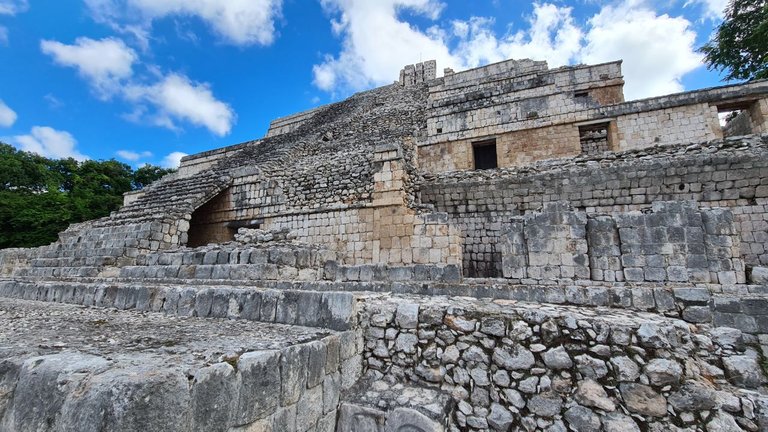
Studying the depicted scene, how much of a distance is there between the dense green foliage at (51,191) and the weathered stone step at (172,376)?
23741 millimetres

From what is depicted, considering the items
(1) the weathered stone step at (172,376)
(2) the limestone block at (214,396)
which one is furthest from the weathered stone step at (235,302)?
(2) the limestone block at (214,396)

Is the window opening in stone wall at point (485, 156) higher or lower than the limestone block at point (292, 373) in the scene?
higher

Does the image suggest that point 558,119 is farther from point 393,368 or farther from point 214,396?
point 214,396

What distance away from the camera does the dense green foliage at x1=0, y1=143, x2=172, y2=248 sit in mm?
19016

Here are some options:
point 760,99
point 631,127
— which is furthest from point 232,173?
point 760,99

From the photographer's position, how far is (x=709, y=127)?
890 centimetres

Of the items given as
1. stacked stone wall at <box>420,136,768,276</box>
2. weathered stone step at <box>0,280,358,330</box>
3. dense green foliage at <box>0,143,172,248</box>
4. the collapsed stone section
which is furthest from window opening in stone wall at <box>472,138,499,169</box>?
dense green foliage at <box>0,143,172,248</box>

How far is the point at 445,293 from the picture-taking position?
442 cm

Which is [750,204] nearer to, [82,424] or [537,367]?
[537,367]

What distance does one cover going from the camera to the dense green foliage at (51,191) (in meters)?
19.0

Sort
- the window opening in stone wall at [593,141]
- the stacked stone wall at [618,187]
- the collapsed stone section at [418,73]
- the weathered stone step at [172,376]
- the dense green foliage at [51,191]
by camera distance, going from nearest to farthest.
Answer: the weathered stone step at [172,376] → the stacked stone wall at [618,187] → the window opening in stone wall at [593,141] → the dense green foliage at [51,191] → the collapsed stone section at [418,73]

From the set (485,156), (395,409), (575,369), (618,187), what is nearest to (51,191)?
(485,156)

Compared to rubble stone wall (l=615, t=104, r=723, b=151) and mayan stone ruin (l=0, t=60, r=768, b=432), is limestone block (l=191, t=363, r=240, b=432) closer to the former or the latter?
mayan stone ruin (l=0, t=60, r=768, b=432)

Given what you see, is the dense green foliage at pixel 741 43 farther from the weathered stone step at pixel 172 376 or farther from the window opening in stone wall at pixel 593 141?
the weathered stone step at pixel 172 376
